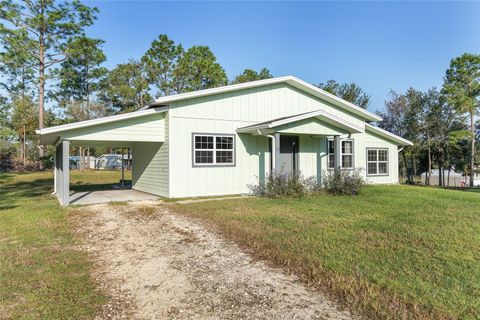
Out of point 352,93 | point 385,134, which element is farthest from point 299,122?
point 352,93

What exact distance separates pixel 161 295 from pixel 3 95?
41091 millimetres

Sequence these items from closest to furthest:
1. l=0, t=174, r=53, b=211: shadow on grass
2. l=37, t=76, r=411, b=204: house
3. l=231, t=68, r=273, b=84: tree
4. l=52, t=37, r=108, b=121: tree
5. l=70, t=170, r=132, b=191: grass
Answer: l=0, t=174, r=53, b=211: shadow on grass → l=37, t=76, r=411, b=204: house → l=70, t=170, r=132, b=191: grass → l=52, t=37, r=108, b=121: tree → l=231, t=68, r=273, b=84: tree

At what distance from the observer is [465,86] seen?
84.3 feet

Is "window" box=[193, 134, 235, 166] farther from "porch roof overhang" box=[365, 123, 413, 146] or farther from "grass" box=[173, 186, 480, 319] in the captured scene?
"porch roof overhang" box=[365, 123, 413, 146]

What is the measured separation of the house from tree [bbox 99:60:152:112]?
1822cm

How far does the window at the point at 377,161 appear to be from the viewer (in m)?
16.2

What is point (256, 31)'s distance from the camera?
53.1 ft

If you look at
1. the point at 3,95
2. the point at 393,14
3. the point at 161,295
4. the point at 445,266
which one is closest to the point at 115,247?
the point at 161,295

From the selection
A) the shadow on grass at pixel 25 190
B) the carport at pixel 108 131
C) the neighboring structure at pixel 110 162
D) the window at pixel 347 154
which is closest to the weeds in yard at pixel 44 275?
the carport at pixel 108 131

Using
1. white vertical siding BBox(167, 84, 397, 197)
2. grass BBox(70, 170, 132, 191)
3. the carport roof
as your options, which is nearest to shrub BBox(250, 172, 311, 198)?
white vertical siding BBox(167, 84, 397, 197)

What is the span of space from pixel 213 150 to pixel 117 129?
3.40m

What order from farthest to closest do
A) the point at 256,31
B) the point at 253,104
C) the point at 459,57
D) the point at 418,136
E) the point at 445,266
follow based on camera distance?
the point at 418,136
the point at 459,57
the point at 256,31
the point at 253,104
the point at 445,266

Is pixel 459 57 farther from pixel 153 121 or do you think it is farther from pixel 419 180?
pixel 153 121

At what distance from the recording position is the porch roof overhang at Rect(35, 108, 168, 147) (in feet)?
31.2
